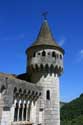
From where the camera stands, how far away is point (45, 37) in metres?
35.3

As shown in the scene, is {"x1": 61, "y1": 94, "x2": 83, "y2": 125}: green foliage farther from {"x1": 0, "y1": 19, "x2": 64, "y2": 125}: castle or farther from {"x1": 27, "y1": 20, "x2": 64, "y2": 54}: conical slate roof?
{"x1": 0, "y1": 19, "x2": 64, "y2": 125}: castle

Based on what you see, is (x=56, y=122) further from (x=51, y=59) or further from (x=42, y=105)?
(x=51, y=59)

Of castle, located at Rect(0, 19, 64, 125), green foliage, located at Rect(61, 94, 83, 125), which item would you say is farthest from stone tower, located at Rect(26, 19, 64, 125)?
green foliage, located at Rect(61, 94, 83, 125)

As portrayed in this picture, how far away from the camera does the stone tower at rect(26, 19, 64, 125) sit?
31688mm

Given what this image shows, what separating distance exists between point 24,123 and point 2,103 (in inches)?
202

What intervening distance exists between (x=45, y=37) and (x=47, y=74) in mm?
5352

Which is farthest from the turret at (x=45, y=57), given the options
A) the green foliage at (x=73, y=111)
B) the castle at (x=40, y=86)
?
the green foliage at (x=73, y=111)

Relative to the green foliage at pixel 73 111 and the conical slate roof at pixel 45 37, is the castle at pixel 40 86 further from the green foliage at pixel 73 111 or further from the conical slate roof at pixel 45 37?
the green foliage at pixel 73 111

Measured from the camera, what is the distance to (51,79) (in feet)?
108

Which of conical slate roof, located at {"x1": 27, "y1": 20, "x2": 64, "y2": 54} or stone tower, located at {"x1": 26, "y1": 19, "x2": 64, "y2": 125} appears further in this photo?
conical slate roof, located at {"x1": 27, "y1": 20, "x2": 64, "y2": 54}

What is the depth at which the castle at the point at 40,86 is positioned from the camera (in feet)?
92.7

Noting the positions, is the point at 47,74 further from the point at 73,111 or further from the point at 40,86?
the point at 73,111

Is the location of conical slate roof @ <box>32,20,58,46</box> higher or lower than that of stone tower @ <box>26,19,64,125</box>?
higher

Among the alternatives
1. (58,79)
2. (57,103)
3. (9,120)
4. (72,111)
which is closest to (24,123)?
(9,120)
